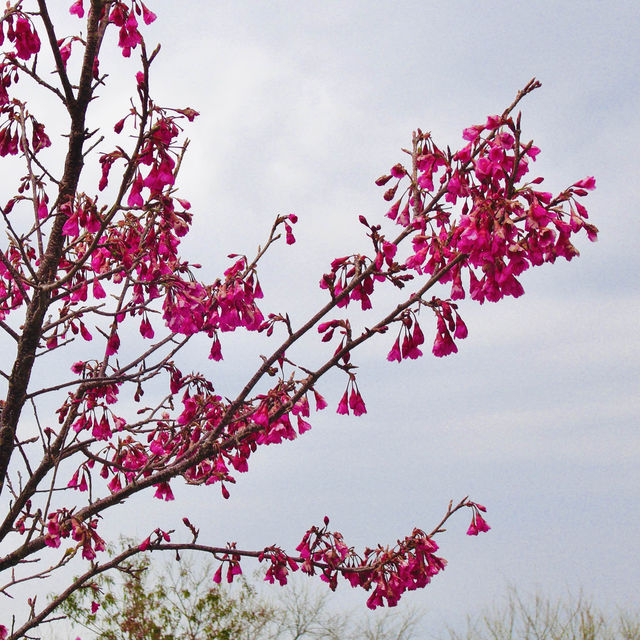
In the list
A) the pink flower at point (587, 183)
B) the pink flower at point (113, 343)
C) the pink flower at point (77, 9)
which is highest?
the pink flower at point (77, 9)

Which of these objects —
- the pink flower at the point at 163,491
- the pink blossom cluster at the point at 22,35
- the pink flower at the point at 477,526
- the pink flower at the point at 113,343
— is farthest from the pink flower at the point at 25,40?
the pink flower at the point at 477,526

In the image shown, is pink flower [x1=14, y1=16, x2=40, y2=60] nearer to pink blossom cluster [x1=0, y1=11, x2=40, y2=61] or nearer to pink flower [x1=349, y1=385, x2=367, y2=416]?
pink blossom cluster [x1=0, y1=11, x2=40, y2=61]

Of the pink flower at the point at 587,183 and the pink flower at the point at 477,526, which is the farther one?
the pink flower at the point at 477,526

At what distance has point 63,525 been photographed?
4727 millimetres

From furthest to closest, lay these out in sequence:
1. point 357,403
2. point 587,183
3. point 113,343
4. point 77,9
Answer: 1. point 113,343
2. point 77,9
3. point 357,403
4. point 587,183

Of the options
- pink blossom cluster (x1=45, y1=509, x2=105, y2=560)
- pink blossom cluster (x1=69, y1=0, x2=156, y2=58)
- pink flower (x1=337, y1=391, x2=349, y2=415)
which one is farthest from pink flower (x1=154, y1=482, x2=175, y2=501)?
pink blossom cluster (x1=69, y1=0, x2=156, y2=58)

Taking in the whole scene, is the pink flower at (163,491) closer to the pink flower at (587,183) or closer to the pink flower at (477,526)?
the pink flower at (477,526)

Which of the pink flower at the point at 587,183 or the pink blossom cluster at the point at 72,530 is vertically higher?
the pink flower at the point at 587,183

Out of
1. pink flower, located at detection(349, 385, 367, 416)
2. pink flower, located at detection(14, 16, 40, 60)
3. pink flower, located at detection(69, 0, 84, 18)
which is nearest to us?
pink flower, located at detection(349, 385, 367, 416)

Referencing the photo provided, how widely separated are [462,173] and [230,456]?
89.4 inches

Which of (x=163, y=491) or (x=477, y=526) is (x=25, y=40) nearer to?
(x=163, y=491)

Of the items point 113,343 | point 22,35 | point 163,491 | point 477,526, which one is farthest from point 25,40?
point 477,526

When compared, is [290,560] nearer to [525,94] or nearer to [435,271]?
[435,271]

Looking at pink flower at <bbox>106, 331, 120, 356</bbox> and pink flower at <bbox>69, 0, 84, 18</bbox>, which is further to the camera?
pink flower at <bbox>106, 331, 120, 356</bbox>
